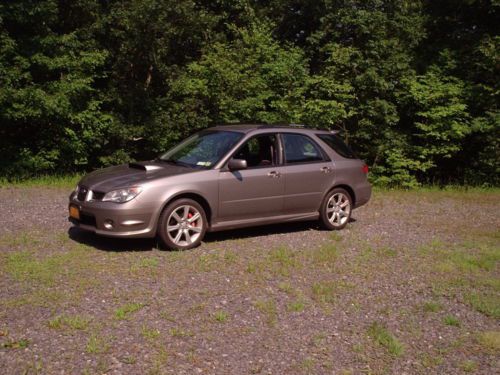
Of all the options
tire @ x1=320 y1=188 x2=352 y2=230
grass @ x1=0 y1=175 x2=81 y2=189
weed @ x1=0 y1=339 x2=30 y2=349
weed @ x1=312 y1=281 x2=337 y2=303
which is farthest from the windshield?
grass @ x1=0 y1=175 x2=81 y2=189

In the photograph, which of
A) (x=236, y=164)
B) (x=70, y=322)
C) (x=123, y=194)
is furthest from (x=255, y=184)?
(x=70, y=322)

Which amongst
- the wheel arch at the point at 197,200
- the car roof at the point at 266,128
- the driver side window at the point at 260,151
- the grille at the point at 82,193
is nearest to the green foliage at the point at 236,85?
the car roof at the point at 266,128

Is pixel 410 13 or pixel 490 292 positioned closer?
pixel 490 292

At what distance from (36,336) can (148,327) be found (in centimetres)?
92

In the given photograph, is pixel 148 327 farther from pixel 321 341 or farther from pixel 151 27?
pixel 151 27

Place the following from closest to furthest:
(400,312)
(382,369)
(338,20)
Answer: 1. (382,369)
2. (400,312)
3. (338,20)

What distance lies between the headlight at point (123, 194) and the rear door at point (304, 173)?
243cm

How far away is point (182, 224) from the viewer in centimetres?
781

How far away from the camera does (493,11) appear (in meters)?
18.3

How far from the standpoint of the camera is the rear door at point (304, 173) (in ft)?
29.3

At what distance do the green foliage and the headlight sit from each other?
26.8 feet

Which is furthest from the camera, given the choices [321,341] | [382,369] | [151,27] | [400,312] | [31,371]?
[151,27]

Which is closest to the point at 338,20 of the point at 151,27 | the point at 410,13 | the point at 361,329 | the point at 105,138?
the point at 410,13

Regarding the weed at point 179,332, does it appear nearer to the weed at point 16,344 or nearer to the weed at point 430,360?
the weed at point 16,344
